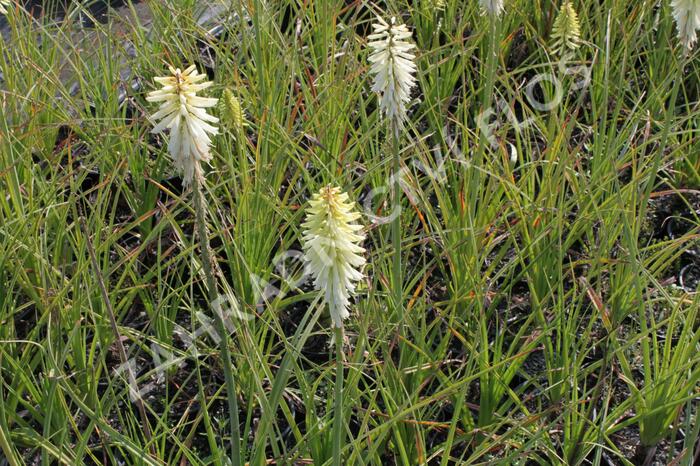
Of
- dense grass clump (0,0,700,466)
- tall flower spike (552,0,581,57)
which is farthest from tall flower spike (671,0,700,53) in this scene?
tall flower spike (552,0,581,57)

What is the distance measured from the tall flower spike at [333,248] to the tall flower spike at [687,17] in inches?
57.6

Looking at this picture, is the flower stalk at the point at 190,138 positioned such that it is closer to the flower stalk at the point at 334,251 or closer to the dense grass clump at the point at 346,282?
the dense grass clump at the point at 346,282

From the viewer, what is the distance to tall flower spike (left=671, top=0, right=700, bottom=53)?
2450 millimetres

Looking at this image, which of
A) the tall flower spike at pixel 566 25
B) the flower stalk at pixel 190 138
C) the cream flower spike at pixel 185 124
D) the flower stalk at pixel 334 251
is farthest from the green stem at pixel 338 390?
the tall flower spike at pixel 566 25

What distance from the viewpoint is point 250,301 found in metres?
2.84

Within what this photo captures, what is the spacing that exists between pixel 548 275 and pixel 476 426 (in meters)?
0.61

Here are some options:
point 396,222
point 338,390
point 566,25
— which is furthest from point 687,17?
point 338,390

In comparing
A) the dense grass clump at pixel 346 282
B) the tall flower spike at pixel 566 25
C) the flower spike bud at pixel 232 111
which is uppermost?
the tall flower spike at pixel 566 25

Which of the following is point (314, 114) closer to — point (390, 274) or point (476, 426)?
point (390, 274)

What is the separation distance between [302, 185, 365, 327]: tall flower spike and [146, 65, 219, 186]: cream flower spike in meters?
0.24

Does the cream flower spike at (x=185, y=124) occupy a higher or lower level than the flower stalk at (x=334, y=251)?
higher

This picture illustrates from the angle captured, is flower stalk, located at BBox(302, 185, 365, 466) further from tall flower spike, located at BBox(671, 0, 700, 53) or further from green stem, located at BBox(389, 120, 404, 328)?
tall flower spike, located at BBox(671, 0, 700, 53)

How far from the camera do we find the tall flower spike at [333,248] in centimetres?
157

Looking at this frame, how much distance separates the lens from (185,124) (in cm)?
156
